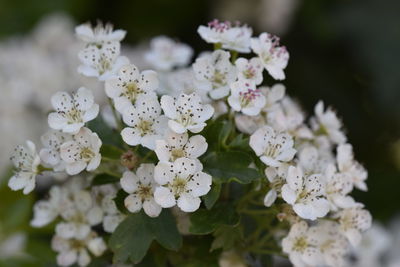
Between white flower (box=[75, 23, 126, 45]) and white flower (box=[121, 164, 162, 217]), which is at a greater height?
white flower (box=[75, 23, 126, 45])

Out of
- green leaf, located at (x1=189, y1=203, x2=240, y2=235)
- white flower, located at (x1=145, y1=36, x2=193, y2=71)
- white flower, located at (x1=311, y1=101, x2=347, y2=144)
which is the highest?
white flower, located at (x1=311, y1=101, x2=347, y2=144)

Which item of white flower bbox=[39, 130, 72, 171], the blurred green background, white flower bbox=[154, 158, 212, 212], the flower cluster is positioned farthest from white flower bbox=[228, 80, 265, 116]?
the blurred green background

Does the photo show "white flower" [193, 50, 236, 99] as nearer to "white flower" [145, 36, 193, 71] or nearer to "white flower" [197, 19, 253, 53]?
"white flower" [197, 19, 253, 53]

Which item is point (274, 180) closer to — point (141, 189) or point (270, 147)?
point (270, 147)

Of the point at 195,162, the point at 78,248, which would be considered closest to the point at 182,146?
the point at 195,162

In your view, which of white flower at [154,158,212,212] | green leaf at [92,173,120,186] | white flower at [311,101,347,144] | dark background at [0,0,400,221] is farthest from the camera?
dark background at [0,0,400,221]

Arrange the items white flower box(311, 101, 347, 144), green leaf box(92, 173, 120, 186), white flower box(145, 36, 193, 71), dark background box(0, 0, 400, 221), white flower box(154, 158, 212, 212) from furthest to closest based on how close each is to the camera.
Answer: dark background box(0, 0, 400, 221)
white flower box(145, 36, 193, 71)
white flower box(311, 101, 347, 144)
green leaf box(92, 173, 120, 186)
white flower box(154, 158, 212, 212)

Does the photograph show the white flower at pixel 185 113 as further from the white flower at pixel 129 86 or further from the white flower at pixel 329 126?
the white flower at pixel 329 126
